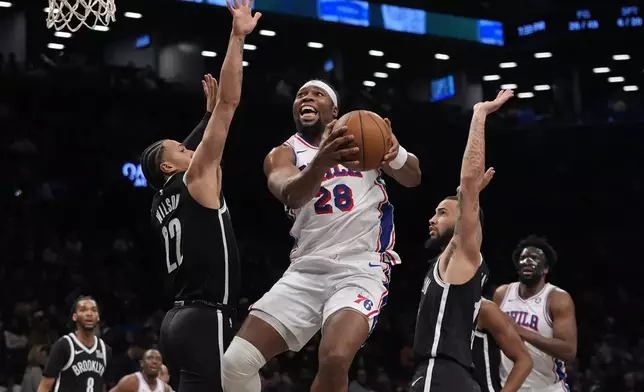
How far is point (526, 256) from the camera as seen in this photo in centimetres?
739

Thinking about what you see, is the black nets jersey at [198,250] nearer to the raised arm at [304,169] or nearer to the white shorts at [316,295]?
the white shorts at [316,295]

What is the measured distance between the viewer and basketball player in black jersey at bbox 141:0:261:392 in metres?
4.87

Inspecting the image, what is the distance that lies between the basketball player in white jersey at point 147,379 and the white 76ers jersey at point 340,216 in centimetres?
421

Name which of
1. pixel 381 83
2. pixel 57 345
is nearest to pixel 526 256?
pixel 57 345

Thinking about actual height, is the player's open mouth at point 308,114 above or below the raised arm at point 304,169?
above

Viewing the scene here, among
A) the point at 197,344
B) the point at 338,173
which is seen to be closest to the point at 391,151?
the point at 338,173

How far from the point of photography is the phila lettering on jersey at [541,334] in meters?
7.25

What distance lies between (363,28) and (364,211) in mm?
16873

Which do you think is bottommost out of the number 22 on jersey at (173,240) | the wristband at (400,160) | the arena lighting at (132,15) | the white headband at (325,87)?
the number 22 on jersey at (173,240)

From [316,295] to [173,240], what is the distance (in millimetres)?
815

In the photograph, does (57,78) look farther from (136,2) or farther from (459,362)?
(459,362)

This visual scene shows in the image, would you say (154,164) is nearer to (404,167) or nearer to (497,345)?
(404,167)

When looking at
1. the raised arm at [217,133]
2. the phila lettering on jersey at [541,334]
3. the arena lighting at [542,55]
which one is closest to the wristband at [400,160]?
the raised arm at [217,133]

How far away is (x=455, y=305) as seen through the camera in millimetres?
5004
